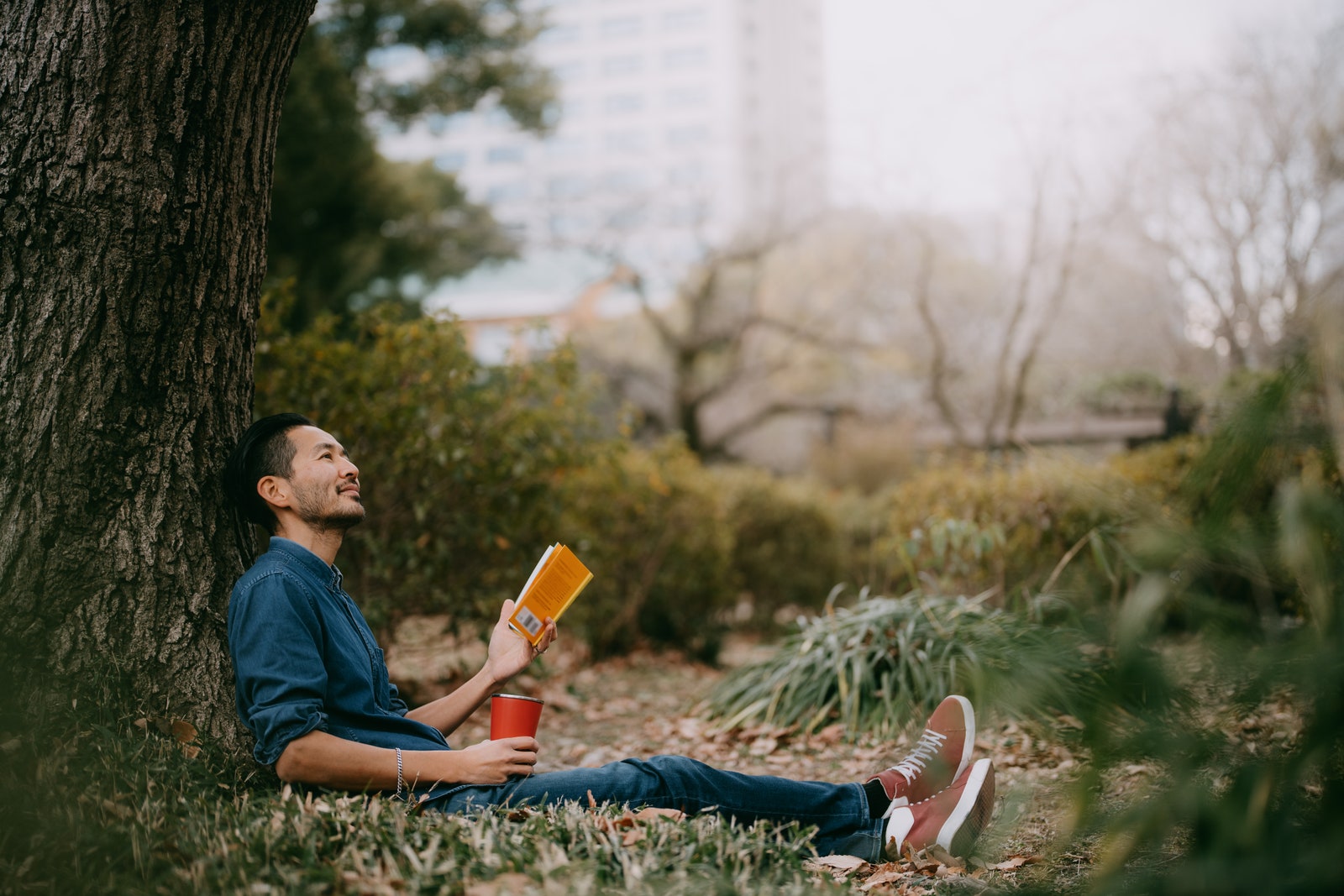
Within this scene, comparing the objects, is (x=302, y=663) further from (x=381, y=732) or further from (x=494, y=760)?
(x=494, y=760)

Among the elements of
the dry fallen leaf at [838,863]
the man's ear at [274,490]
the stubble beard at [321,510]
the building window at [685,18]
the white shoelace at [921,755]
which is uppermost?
the building window at [685,18]

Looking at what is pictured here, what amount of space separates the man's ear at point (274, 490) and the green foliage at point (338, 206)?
26.0ft

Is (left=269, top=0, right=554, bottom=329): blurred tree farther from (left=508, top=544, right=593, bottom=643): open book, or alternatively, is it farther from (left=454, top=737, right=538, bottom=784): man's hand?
(left=454, top=737, right=538, bottom=784): man's hand

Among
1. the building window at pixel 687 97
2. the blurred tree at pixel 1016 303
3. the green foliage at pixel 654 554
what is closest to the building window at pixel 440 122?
the blurred tree at pixel 1016 303

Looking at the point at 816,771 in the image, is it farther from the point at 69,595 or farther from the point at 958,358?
the point at 958,358

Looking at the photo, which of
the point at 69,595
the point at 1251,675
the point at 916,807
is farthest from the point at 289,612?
the point at 1251,675

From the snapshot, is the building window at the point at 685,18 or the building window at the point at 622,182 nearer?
the building window at the point at 622,182

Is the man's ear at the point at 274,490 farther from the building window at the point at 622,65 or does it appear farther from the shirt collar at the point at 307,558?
the building window at the point at 622,65

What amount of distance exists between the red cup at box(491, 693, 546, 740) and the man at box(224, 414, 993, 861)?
0.04m

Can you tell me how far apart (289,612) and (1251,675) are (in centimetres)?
209

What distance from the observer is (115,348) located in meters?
2.58

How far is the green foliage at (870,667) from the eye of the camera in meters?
4.23

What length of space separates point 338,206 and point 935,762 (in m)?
11.5

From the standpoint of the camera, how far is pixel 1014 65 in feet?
41.9
